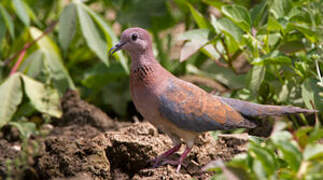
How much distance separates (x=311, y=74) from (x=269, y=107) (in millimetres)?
568

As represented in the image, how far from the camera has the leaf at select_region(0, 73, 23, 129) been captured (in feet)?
13.6

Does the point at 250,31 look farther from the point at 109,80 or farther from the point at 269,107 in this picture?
the point at 109,80

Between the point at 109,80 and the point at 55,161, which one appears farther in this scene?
the point at 109,80

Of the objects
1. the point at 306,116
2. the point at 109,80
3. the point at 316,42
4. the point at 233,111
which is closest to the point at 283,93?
the point at 306,116

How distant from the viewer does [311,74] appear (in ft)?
12.1

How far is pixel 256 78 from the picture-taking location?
3912 mm

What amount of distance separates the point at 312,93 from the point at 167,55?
209 centimetres

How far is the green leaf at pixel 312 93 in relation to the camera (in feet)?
11.4

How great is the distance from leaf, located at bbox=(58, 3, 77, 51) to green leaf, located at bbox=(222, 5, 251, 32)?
4.64 ft

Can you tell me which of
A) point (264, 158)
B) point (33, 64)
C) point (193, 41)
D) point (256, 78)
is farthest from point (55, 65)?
point (264, 158)

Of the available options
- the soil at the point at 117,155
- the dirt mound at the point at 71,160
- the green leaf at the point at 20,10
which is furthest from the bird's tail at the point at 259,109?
the green leaf at the point at 20,10

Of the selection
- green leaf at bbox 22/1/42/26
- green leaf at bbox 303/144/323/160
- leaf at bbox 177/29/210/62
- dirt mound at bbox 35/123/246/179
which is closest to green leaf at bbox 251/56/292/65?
leaf at bbox 177/29/210/62

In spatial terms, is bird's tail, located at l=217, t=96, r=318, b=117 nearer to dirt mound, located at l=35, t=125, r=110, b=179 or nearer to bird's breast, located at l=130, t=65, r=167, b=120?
bird's breast, located at l=130, t=65, r=167, b=120

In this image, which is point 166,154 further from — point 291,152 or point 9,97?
point 9,97
